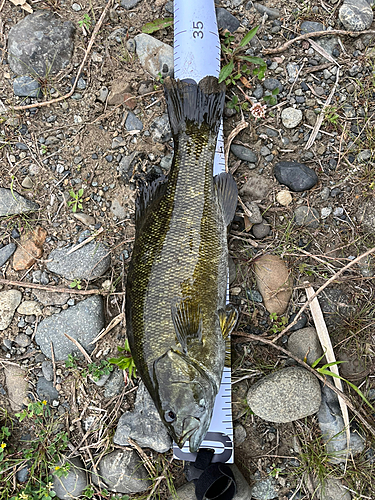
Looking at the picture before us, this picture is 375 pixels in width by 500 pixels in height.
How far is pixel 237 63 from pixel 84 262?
2534 mm

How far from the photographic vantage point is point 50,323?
405cm

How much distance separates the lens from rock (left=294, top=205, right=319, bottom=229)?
4.02m

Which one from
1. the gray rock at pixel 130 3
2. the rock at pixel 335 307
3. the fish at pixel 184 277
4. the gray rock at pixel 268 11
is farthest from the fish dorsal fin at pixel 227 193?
the gray rock at pixel 130 3

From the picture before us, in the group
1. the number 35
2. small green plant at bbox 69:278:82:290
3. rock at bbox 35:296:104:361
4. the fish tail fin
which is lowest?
rock at bbox 35:296:104:361

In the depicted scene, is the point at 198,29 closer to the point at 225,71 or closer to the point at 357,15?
the point at 225,71

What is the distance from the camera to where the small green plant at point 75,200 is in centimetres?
410

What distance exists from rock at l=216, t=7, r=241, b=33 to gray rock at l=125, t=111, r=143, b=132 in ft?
4.13

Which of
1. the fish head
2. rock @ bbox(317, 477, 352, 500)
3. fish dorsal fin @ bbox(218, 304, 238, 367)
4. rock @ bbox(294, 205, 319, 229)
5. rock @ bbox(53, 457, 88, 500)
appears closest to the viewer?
the fish head

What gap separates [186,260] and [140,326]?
658 mm

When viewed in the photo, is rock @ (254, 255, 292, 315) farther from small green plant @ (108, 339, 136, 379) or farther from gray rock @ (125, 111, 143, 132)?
gray rock @ (125, 111, 143, 132)

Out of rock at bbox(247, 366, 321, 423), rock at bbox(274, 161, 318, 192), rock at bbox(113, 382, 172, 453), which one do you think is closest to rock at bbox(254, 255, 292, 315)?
rock at bbox(247, 366, 321, 423)

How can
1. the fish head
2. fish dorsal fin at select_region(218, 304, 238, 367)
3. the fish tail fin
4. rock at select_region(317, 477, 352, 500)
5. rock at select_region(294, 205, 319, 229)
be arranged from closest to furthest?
the fish head → fish dorsal fin at select_region(218, 304, 238, 367) → the fish tail fin → rock at select_region(317, 477, 352, 500) → rock at select_region(294, 205, 319, 229)

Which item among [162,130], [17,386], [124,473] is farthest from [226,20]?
[124,473]

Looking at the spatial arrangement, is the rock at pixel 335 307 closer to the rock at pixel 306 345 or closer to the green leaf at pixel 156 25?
the rock at pixel 306 345
